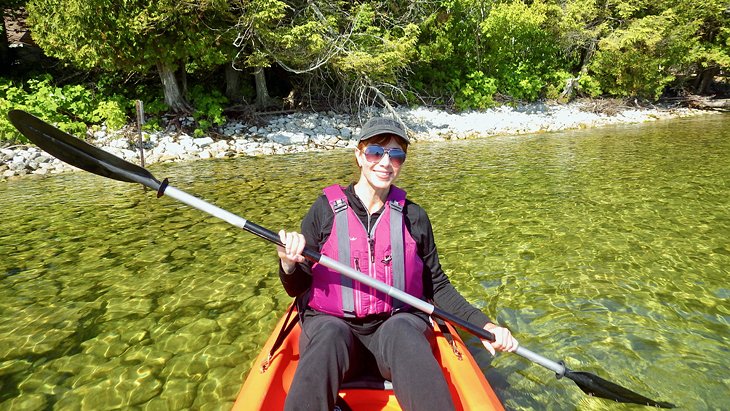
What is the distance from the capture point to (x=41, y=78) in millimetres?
15156

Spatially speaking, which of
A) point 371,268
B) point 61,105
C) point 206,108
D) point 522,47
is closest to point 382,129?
point 371,268

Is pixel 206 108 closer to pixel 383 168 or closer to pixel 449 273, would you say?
pixel 449 273

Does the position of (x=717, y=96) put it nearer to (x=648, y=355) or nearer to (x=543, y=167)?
(x=543, y=167)

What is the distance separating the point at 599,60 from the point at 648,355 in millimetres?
28149

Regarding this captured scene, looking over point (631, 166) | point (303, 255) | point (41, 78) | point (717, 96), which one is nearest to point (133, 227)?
point (303, 255)

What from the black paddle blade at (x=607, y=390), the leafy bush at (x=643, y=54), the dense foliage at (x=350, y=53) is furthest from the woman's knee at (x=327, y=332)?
the leafy bush at (x=643, y=54)

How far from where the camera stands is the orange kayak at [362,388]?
6.97 feet

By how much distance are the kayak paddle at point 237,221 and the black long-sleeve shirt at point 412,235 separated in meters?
0.16

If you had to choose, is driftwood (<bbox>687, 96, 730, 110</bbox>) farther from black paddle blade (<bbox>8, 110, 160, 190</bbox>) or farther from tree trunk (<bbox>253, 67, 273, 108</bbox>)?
black paddle blade (<bbox>8, 110, 160, 190</bbox>)

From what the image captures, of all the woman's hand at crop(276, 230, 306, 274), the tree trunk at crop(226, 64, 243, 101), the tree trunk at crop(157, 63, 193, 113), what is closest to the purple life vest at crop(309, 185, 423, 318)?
the woman's hand at crop(276, 230, 306, 274)

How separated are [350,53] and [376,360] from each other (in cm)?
1376

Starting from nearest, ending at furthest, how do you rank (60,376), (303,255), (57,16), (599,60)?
(303,255) < (60,376) < (57,16) < (599,60)

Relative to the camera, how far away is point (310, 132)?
1714 cm

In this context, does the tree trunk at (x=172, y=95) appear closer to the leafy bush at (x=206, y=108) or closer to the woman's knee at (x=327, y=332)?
the leafy bush at (x=206, y=108)
